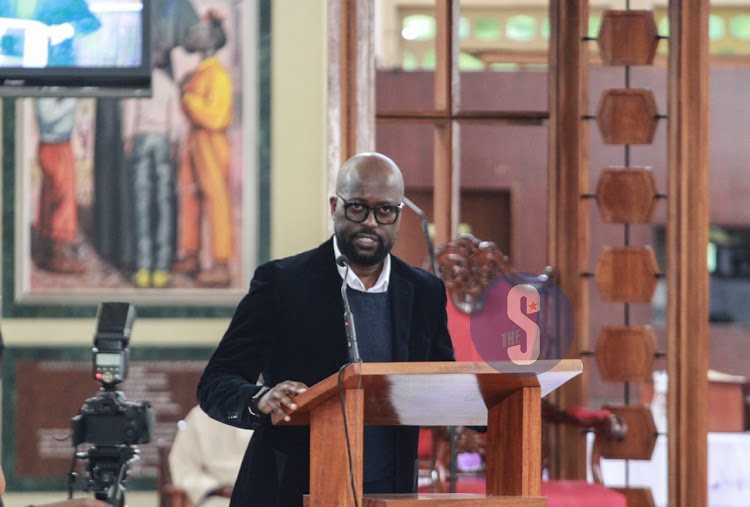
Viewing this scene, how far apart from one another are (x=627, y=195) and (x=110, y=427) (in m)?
2.61

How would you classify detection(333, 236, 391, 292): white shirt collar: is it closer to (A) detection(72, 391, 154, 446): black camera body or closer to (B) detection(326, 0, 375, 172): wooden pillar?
(A) detection(72, 391, 154, 446): black camera body

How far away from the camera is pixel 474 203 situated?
977cm

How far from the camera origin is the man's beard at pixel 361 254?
2.36m

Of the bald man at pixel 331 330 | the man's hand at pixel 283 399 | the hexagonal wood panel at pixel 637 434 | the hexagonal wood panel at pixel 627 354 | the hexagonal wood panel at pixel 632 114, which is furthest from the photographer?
the hexagonal wood panel at pixel 632 114

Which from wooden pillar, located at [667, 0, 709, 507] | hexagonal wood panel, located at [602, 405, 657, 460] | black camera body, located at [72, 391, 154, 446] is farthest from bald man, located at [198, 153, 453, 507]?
wooden pillar, located at [667, 0, 709, 507]

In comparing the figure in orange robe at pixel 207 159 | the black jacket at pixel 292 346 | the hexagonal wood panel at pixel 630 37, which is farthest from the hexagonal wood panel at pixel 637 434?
the black jacket at pixel 292 346

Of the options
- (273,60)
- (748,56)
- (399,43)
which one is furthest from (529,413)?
(748,56)

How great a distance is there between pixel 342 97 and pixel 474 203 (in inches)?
204

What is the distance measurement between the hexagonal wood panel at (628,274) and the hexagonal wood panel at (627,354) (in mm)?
138

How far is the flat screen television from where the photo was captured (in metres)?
4.20

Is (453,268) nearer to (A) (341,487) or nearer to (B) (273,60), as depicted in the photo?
(B) (273,60)

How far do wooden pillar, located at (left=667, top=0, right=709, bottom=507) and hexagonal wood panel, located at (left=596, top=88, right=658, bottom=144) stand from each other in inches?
3.9

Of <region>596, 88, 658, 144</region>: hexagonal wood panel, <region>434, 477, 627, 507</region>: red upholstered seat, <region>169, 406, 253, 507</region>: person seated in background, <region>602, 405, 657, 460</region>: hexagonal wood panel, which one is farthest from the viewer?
<region>596, 88, 658, 144</region>: hexagonal wood panel

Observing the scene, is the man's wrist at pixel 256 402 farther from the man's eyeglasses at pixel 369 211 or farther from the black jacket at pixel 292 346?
the man's eyeglasses at pixel 369 211
